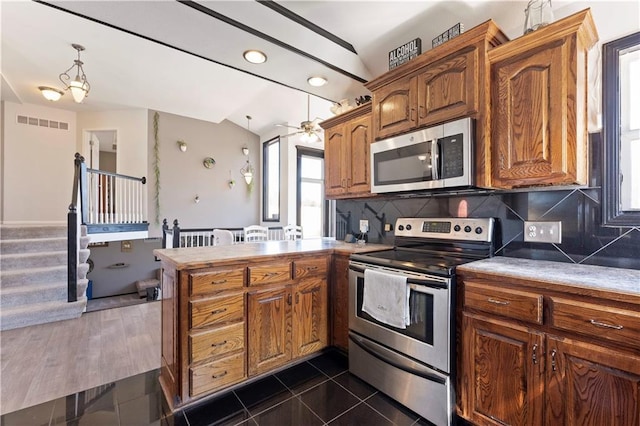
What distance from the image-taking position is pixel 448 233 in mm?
2139

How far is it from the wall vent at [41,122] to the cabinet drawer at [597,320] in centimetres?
795

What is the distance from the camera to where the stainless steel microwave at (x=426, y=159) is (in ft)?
5.85

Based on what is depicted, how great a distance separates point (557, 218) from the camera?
176cm

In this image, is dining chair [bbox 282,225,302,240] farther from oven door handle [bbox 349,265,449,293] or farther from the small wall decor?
oven door handle [bbox 349,265,449,293]

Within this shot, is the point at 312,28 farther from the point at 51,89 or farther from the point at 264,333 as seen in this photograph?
the point at 51,89

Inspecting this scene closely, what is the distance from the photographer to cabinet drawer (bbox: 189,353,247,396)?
5.63ft

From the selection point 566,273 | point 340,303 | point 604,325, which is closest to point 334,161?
point 340,303

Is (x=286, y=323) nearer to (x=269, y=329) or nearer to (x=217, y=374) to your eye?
(x=269, y=329)

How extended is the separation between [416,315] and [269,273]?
3.40ft

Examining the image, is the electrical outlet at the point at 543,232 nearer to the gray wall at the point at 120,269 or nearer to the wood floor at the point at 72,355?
the wood floor at the point at 72,355

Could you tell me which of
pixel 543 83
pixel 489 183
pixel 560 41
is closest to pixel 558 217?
pixel 489 183

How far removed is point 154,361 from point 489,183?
2977mm

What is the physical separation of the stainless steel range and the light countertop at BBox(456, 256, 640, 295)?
0.19 m

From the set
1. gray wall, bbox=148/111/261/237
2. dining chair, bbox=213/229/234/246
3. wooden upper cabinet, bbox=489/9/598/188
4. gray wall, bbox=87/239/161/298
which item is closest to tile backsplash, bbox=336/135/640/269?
wooden upper cabinet, bbox=489/9/598/188
